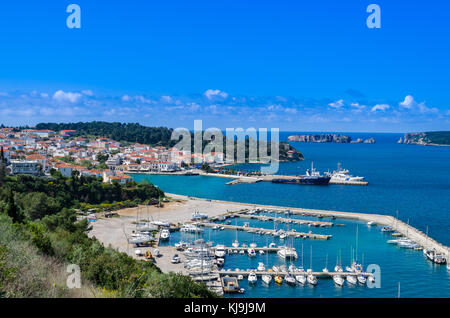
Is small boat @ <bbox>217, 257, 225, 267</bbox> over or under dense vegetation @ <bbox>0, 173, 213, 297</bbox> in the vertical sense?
under

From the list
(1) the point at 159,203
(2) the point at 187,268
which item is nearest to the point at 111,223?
(1) the point at 159,203

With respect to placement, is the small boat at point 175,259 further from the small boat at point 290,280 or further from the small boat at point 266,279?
the small boat at point 290,280

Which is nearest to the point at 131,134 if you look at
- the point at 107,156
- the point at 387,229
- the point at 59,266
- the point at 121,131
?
the point at 121,131

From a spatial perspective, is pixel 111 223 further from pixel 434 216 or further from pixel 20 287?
pixel 434 216

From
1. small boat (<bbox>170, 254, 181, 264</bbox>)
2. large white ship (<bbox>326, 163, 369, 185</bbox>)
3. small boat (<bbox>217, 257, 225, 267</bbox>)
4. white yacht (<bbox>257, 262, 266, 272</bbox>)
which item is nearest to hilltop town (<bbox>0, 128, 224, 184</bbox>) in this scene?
large white ship (<bbox>326, 163, 369, 185</bbox>)

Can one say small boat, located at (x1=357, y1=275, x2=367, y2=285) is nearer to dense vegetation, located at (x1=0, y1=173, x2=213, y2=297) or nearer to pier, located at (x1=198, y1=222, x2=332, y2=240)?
pier, located at (x1=198, y1=222, x2=332, y2=240)

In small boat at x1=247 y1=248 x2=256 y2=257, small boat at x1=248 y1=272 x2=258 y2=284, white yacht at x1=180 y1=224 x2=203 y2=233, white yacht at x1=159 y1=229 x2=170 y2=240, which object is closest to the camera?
small boat at x1=248 y1=272 x2=258 y2=284
